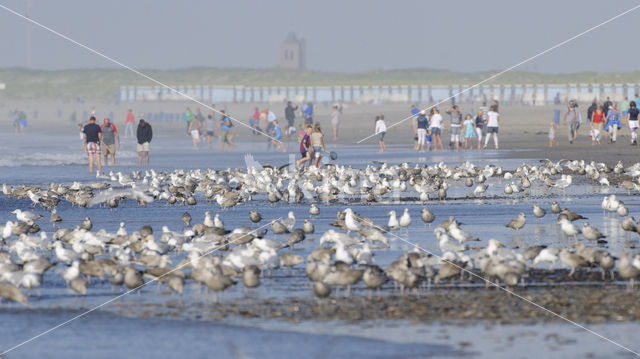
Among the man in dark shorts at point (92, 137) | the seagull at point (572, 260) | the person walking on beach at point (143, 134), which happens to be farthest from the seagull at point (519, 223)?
the person walking on beach at point (143, 134)

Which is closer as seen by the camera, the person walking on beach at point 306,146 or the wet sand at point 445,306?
the wet sand at point 445,306

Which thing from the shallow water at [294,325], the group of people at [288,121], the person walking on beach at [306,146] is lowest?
the shallow water at [294,325]

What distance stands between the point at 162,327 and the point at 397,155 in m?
33.6

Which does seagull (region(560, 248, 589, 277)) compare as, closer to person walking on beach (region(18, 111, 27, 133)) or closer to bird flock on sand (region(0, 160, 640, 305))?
bird flock on sand (region(0, 160, 640, 305))

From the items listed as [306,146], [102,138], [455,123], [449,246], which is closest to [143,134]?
[102,138]

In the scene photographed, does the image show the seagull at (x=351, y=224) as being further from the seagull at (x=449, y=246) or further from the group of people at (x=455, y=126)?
the group of people at (x=455, y=126)

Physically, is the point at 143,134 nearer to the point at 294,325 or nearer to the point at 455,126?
the point at 455,126

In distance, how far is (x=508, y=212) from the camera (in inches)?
840

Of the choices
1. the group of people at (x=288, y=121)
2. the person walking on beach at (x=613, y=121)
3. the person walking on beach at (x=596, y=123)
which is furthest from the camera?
the group of people at (x=288, y=121)

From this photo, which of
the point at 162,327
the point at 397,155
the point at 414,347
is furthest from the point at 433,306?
the point at 397,155

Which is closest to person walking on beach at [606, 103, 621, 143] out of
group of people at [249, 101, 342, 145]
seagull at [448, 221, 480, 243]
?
group of people at [249, 101, 342, 145]

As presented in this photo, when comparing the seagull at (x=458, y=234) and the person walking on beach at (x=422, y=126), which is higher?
the person walking on beach at (x=422, y=126)

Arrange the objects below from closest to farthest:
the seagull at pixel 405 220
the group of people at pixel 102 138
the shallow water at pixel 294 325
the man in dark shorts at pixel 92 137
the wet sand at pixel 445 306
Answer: the shallow water at pixel 294 325 < the wet sand at pixel 445 306 < the seagull at pixel 405 220 < the man in dark shorts at pixel 92 137 < the group of people at pixel 102 138

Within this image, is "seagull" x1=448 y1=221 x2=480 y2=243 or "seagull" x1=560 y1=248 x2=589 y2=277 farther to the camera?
"seagull" x1=448 y1=221 x2=480 y2=243
